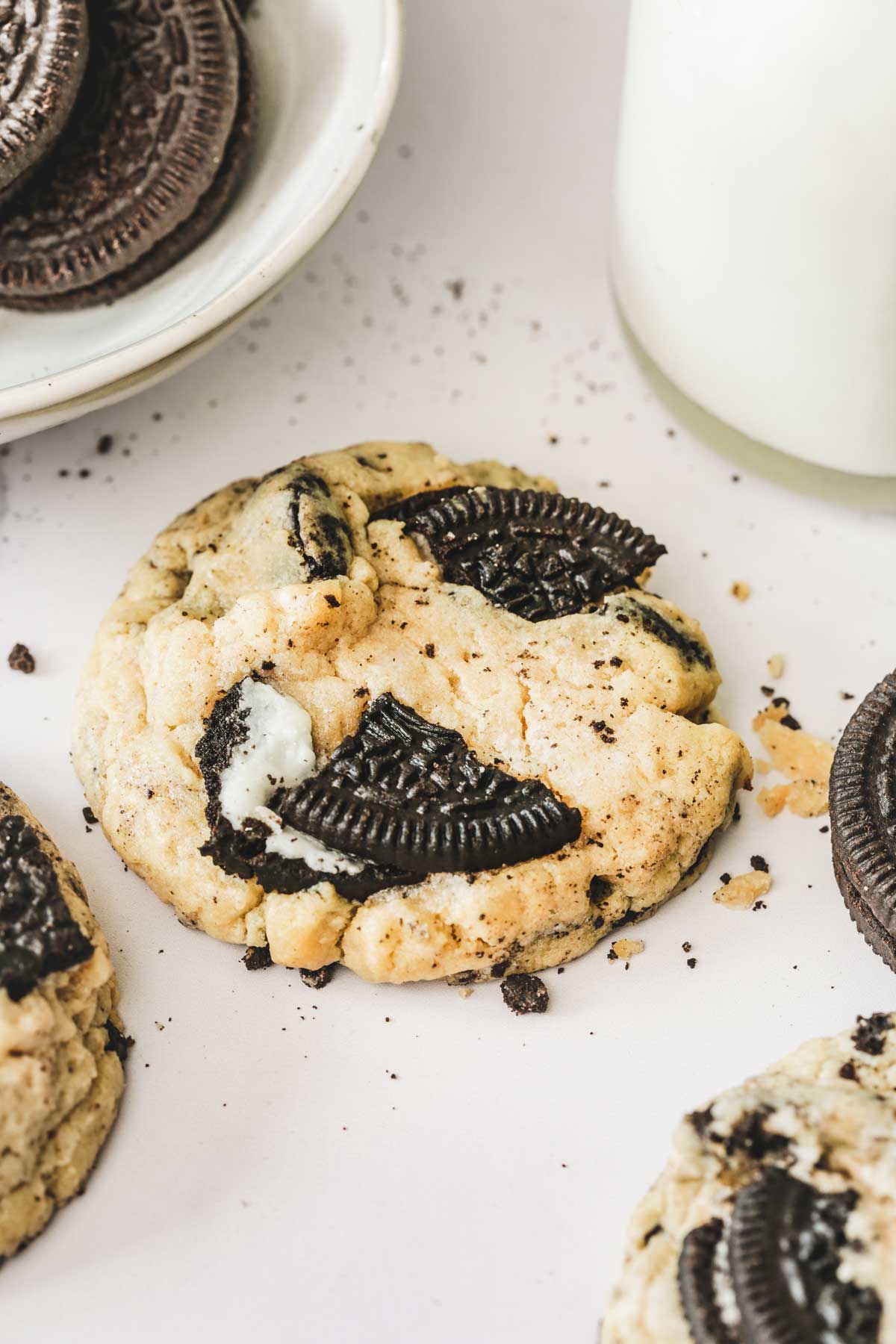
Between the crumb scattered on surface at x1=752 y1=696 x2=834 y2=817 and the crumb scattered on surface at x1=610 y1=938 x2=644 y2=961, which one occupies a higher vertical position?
the crumb scattered on surface at x1=752 y1=696 x2=834 y2=817

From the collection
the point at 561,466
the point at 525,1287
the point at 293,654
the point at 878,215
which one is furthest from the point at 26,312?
the point at 525,1287

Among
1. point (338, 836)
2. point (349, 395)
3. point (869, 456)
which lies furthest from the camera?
point (349, 395)

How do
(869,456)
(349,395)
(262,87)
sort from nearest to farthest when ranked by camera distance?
1. (869,456)
2. (262,87)
3. (349,395)

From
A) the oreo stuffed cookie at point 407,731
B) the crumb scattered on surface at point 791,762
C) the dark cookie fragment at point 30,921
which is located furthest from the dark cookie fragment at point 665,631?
the dark cookie fragment at point 30,921

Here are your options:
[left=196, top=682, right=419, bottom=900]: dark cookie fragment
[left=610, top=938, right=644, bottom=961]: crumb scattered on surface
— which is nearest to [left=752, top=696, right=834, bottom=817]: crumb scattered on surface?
[left=610, top=938, right=644, bottom=961]: crumb scattered on surface

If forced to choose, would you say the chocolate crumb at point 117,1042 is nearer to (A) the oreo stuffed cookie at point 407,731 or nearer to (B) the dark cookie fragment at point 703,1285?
(A) the oreo stuffed cookie at point 407,731

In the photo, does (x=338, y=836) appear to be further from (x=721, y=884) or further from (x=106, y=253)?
(x=106, y=253)

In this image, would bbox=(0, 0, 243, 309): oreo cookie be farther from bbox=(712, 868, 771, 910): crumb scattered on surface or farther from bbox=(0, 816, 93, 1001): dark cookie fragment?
bbox=(712, 868, 771, 910): crumb scattered on surface
